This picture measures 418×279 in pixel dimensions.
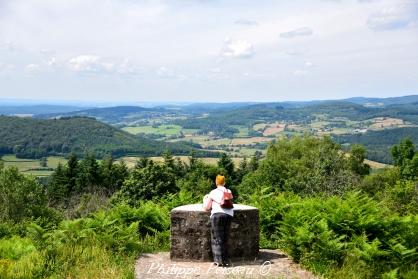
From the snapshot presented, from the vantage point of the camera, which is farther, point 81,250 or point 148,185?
point 148,185

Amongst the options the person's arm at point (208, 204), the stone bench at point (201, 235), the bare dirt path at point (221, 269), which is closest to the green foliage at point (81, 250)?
the bare dirt path at point (221, 269)

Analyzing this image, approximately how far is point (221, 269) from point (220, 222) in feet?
3.95

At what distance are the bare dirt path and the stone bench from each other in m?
0.27

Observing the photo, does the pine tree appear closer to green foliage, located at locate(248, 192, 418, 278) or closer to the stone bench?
the stone bench

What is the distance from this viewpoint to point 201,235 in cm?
1299

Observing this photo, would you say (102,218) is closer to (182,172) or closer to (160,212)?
(160,212)

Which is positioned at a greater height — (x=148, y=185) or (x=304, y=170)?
(x=148, y=185)

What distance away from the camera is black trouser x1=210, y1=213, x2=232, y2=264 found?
40.5 feet

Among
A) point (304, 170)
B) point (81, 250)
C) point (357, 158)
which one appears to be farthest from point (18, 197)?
point (357, 158)

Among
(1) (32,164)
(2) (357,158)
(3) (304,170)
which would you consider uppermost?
(2) (357,158)

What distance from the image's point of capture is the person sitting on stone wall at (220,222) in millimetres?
12367

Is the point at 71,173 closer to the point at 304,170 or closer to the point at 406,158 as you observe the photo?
the point at 304,170

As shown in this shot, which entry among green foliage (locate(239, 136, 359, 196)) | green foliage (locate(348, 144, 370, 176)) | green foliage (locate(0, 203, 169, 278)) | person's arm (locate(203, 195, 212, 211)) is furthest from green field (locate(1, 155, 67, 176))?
person's arm (locate(203, 195, 212, 211))

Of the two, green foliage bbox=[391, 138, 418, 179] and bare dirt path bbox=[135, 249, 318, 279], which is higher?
bare dirt path bbox=[135, 249, 318, 279]
